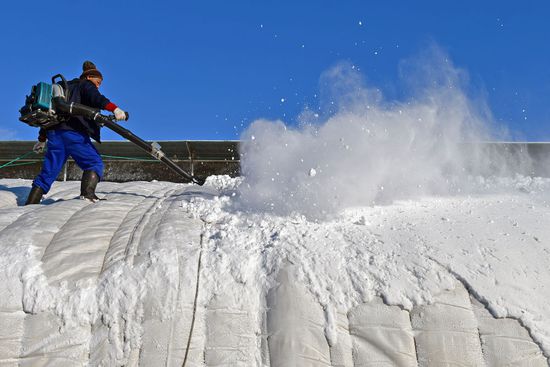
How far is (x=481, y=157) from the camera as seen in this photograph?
508 cm

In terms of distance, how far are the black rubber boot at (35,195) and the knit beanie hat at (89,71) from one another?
97 centimetres

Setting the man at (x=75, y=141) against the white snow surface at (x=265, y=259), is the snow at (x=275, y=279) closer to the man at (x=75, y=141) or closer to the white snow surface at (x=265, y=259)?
the white snow surface at (x=265, y=259)

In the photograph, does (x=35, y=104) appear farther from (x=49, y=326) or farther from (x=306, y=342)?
(x=306, y=342)

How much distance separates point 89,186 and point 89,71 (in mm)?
1007

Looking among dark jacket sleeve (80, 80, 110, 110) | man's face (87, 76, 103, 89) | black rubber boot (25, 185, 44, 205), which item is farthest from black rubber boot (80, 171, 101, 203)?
man's face (87, 76, 103, 89)

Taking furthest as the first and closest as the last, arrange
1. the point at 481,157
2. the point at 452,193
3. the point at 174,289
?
the point at 481,157
the point at 452,193
the point at 174,289

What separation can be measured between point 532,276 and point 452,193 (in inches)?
51.2

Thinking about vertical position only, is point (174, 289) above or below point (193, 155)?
below

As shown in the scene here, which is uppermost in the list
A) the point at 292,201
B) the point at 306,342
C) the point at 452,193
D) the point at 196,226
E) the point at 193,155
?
the point at 193,155

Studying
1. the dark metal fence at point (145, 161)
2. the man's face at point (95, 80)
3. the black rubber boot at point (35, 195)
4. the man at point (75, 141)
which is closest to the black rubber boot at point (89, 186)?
the man at point (75, 141)

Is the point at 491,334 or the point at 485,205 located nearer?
the point at 491,334

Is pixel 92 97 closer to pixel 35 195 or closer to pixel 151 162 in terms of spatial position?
pixel 35 195

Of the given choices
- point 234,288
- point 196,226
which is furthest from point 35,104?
point 234,288

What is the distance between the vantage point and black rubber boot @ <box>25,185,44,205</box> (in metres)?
4.03
